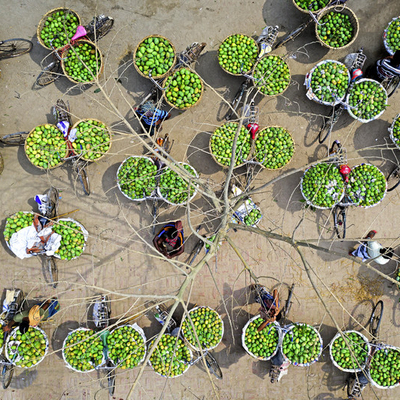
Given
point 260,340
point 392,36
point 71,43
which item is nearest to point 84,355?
point 260,340

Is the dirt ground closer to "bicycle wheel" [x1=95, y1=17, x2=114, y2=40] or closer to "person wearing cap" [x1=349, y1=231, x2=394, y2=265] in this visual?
"bicycle wheel" [x1=95, y1=17, x2=114, y2=40]

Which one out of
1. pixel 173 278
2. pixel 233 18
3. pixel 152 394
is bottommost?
pixel 152 394

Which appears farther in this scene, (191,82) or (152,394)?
(152,394)

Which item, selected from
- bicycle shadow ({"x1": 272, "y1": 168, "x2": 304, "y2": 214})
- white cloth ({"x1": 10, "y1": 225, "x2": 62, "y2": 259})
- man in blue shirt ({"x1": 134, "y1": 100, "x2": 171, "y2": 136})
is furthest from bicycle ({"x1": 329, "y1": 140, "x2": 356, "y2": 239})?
white cloth ({"x1": 10, "y1": 225, "x2": 62, "y2": 259})

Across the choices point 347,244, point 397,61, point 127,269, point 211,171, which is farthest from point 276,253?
point 397,61

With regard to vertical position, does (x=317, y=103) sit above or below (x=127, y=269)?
above

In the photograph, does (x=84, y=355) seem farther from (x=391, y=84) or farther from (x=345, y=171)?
(x=391, y=84)

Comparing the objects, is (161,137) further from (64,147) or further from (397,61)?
(397,61)
